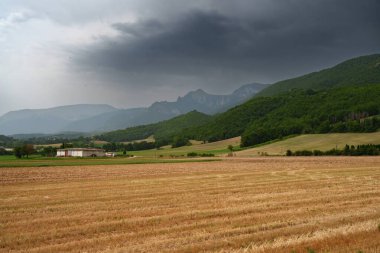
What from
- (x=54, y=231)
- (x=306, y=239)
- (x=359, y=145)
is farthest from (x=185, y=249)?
(x=359, y=145)

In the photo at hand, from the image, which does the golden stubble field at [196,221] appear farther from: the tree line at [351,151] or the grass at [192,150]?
the grass at [192,150]

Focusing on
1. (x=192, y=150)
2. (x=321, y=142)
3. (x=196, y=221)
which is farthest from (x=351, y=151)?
(x=196, y=221)

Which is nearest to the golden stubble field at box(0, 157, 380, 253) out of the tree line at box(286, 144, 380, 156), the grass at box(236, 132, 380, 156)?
the tree line at box(286, 144, 380, 156)

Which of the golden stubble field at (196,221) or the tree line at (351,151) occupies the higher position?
the tree line at (351,151)

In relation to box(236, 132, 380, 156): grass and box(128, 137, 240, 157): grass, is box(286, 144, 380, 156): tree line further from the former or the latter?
box(128, 137, 240, 157): grass

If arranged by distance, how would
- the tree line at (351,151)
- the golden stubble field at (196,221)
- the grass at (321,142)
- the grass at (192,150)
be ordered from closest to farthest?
the golden stubble field at (196,221)
the tree line at (351,151)
the grass at (321,142)
the grass at (192,150)

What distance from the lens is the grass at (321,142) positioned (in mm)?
114075

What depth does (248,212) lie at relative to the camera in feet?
57.1

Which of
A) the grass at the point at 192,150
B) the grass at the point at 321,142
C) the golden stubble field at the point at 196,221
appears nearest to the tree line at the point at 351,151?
the grass at the point at 321,142

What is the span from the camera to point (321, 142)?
4867 inches

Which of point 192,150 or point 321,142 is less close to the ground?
point 321,142

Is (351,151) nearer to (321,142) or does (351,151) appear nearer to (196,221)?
(321,142)

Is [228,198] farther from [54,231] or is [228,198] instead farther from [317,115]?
Result: [317,115]

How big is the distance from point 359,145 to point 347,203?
94.5m
